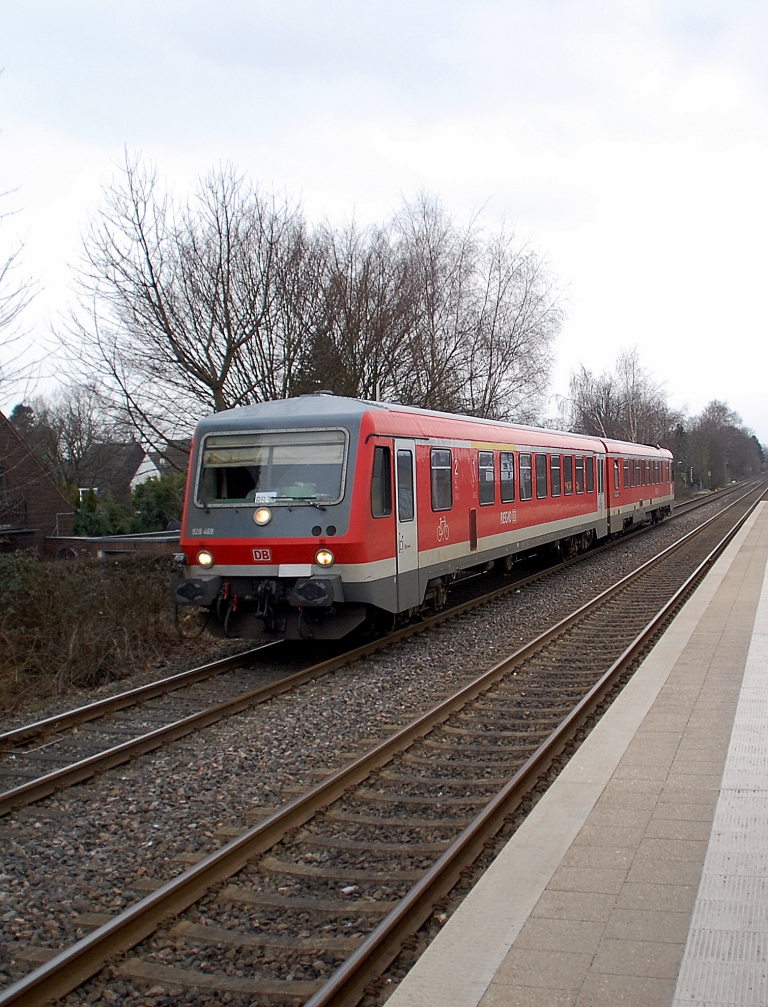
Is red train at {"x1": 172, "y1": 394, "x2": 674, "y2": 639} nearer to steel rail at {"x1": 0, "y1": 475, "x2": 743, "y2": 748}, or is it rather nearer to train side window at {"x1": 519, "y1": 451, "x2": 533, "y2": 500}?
steel rail at {"x1": 0, "y1": 475, "x2": 743, "y2": 748}

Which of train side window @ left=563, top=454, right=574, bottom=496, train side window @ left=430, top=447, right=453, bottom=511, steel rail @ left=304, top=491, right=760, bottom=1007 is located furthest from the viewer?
train side window @ left=563, top=454, right=574, bottom=496

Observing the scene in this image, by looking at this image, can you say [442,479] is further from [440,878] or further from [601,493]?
[601,493]

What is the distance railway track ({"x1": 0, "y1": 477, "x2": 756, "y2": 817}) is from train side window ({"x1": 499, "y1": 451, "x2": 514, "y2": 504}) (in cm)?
481

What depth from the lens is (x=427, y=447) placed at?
11.4m

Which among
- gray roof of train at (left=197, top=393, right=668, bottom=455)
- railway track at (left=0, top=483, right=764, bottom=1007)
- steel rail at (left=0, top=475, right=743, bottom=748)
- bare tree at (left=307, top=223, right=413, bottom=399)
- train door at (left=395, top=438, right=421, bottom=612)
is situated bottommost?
railway track at (left=0, top=483, right=764, bottom=1007)

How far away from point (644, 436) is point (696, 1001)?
66570mm

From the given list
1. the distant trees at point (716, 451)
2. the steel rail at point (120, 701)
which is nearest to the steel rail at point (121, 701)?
the steel rail at point (120, 701)

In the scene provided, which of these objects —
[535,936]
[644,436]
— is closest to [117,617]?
[535,936]

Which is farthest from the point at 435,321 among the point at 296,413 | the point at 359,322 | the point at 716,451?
the point at 716,451

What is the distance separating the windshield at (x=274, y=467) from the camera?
9789 millimetres

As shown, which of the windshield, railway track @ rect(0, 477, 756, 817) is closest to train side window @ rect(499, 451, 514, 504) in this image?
railway track @ rect(0, 477, 756, 817)

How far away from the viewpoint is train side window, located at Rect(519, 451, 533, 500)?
15.7 meters

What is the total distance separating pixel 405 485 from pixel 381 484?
71 centimetres

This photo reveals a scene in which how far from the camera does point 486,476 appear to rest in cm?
1376
